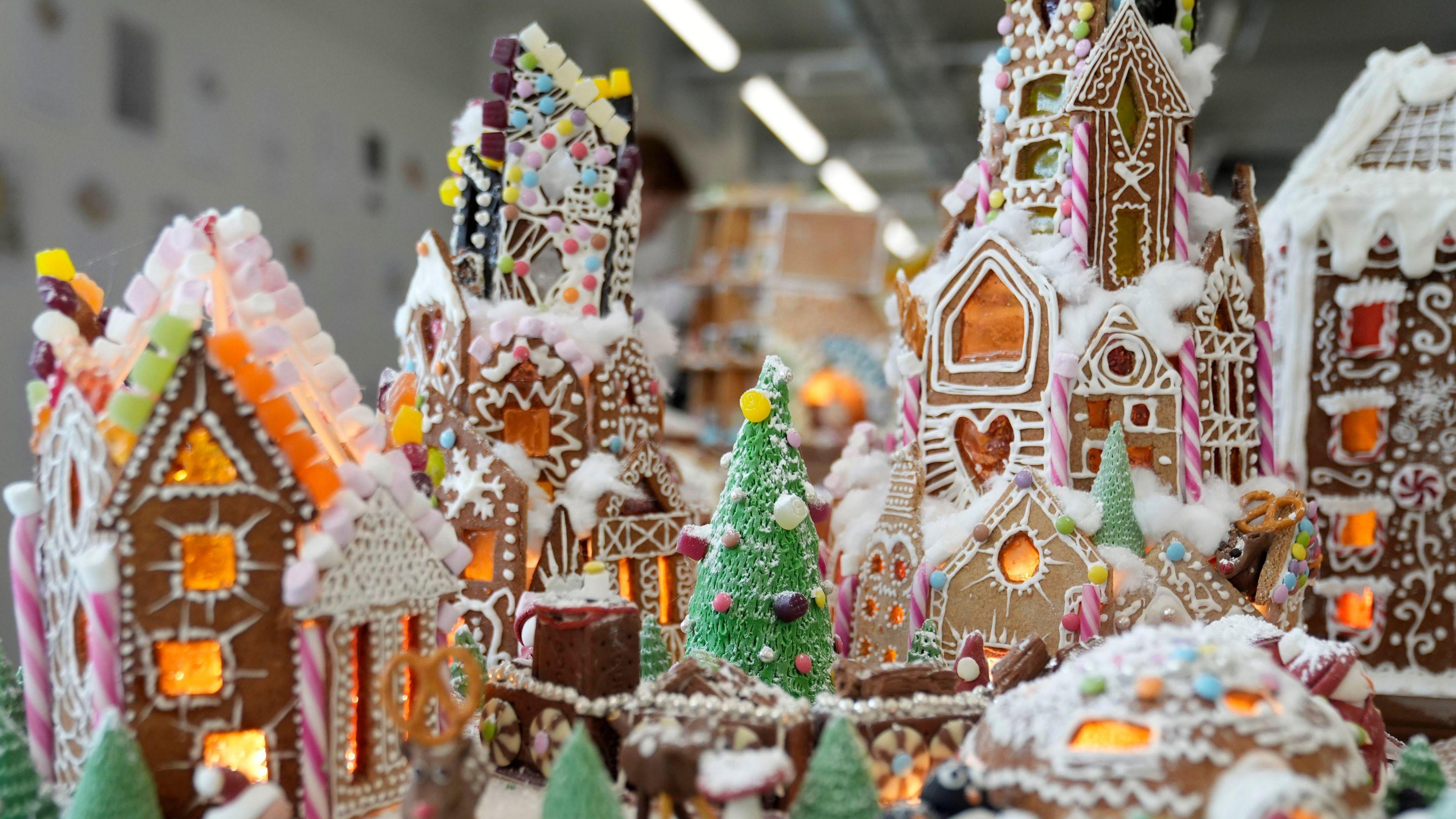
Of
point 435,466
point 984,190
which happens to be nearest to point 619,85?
point 984,190

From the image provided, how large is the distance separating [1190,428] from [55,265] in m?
7.18

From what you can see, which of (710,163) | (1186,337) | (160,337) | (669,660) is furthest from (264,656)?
(710,163)

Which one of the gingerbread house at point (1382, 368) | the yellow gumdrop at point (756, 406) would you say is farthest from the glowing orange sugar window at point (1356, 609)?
the yellow gumdrop at point (756, 406)

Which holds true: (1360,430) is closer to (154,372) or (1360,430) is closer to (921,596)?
(921,596)

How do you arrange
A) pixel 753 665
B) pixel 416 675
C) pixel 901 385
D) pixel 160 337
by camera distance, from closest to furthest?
pixel 160 337
pixel 416 675
pixel 753 665
pixel 901 385

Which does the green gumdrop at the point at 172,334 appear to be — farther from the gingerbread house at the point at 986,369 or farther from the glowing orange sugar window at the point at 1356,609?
the glowing orange sugar window at the point at 1356,609

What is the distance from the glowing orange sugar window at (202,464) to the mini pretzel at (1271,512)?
649 cm

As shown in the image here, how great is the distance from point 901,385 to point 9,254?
278 inches

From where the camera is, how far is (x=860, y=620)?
28.0ft

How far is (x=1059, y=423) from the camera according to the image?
26.7 feet

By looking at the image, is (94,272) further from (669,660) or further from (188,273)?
(669,660)

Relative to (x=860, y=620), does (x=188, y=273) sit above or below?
above

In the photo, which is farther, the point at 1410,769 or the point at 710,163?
the point at 710,163

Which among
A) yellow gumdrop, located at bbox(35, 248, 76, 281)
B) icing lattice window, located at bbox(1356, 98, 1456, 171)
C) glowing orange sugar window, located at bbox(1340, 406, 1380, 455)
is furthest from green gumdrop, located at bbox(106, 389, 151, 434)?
icing lattice window, located at bbox(1356, 98, 1456, 171)
